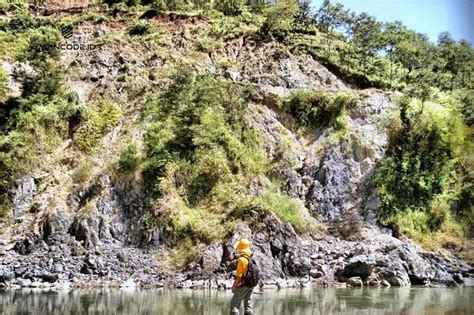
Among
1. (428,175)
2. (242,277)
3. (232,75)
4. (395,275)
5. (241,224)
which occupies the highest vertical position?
(232,75)

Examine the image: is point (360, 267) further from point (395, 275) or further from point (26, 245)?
point (26, 245)

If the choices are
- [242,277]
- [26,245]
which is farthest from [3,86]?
[242,277]

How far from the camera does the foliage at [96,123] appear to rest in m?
31.0

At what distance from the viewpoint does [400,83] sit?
37.0 m

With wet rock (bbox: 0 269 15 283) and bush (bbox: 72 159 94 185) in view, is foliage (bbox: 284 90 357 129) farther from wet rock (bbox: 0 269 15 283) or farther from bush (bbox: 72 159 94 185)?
wet rock (bbox: 0 269 15 283)

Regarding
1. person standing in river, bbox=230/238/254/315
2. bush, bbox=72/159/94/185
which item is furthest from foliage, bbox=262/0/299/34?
person standing in river, bbox=230/238/254/315

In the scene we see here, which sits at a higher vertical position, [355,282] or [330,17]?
[330,17]

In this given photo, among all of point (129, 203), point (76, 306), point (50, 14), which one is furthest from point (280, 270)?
point (50, 14)

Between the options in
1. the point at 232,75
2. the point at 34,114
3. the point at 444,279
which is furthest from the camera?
the point at 232,75

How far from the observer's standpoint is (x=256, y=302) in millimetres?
16781

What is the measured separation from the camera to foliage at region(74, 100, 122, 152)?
102ft

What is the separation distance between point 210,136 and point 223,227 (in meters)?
6.05

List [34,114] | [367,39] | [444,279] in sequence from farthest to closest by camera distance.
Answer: [367,39]
[34,114]
[444,279]

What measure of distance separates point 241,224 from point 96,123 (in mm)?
11886
